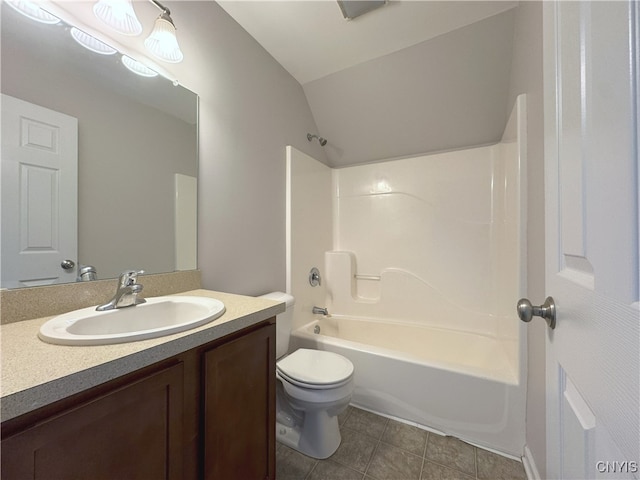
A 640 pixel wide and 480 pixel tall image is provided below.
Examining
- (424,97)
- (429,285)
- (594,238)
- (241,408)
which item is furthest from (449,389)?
(424,97)

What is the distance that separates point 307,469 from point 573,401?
49.1 inches

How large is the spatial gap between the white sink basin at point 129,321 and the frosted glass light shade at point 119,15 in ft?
3.49

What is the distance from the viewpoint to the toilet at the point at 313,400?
1186mm

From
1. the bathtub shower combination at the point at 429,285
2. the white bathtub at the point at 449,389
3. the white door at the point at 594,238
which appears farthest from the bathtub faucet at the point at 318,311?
the white door at the point at 594,238

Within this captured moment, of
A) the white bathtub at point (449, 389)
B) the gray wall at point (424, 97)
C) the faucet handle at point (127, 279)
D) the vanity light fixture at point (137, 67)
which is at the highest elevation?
the gray wall at point (424, 97)

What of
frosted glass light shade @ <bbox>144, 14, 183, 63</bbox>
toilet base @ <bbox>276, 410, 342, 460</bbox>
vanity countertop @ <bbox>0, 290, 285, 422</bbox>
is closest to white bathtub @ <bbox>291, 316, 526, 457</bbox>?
toilet base @ <bbox>276, 410, 342, 460</bbox>

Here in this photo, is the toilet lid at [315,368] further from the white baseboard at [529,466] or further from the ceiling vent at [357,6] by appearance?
the ceiling vent at [357,6]

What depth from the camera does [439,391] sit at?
1.39 m

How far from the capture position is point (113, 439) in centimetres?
52

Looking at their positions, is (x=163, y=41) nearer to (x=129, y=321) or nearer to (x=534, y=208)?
(x=129, y=321)

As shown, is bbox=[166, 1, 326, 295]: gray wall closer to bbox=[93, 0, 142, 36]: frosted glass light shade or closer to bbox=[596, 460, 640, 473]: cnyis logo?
bbox=[93, 0, 142, 36]: frosted glass light shade

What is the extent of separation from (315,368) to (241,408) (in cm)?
58

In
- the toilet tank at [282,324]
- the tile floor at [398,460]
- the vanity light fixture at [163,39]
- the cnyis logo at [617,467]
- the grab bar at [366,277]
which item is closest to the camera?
the cnyis logo at [617,467]

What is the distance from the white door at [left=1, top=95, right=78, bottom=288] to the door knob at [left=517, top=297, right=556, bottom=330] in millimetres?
1398
